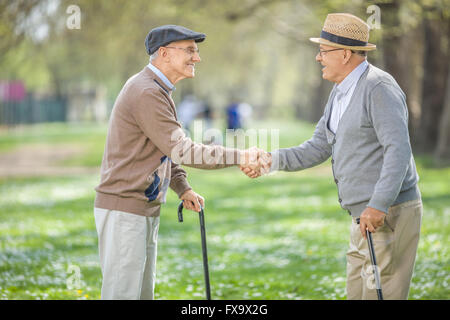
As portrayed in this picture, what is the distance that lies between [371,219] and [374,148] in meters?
0.48

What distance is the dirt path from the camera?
23297 millimetres

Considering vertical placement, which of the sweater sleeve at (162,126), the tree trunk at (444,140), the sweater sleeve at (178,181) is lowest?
the tree trunk at (444,140)

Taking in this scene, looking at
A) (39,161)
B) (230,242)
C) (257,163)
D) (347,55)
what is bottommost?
(39,161)

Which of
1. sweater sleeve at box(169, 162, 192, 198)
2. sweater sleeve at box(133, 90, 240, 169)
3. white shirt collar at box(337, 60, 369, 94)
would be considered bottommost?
sweater sleeve at box(169, 162, 192, 198)

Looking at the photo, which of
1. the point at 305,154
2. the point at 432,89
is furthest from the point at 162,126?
the point at 432,89

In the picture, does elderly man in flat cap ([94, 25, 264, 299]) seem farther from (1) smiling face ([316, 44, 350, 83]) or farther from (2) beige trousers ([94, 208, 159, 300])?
(1) smiling face ([316, 44, 350, 83])

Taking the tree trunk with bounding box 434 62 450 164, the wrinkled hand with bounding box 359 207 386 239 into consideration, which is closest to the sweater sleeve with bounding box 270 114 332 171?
the wrinkled hand with bounding box 359 207 386 239

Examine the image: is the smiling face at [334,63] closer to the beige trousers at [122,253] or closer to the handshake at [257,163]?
the handshake at [257,163]

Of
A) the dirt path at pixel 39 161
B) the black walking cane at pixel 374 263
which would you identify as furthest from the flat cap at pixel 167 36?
the dirt path at pixel 39 161

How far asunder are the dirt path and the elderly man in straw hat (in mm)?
19187

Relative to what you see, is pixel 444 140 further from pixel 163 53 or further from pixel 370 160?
pixel 163 53

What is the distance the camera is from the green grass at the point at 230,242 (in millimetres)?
7453

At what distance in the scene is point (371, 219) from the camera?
13.6 ft
